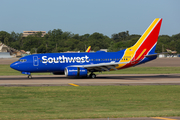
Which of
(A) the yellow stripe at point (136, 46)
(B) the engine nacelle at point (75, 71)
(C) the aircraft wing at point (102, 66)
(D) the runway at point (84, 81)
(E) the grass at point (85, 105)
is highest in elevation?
(A) the yellow stripe at point (136, 46)

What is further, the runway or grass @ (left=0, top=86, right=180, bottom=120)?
the runway

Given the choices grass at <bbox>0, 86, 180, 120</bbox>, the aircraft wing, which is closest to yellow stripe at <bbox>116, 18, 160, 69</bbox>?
the aircraft wing

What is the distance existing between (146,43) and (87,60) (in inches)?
400

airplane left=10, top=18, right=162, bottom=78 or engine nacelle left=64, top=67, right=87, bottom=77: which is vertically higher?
airplane left=10, top=18, right=162, bottom=78

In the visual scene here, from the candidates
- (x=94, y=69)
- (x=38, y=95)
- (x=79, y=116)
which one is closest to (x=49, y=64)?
(x=94, y=69)

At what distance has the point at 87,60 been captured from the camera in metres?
40.1

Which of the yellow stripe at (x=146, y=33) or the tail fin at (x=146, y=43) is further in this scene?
the yellow stripe at (x=146, y=33)

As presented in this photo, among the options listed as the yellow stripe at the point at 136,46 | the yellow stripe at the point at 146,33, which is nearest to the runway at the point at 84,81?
the yellow stripe at the point at 136,46

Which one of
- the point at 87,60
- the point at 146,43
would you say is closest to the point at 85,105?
the point at 87,60

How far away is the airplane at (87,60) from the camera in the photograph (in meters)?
38.5

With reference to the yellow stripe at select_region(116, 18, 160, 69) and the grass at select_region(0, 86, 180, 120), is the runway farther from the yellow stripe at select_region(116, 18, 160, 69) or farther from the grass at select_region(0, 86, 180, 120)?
the grass at select_region(0, 86, 180, 120)

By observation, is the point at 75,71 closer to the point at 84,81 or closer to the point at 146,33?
the point at 84,81

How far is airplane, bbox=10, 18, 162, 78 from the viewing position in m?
38.5

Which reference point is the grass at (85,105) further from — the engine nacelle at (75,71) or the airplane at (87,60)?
the airplane at (87,60)
